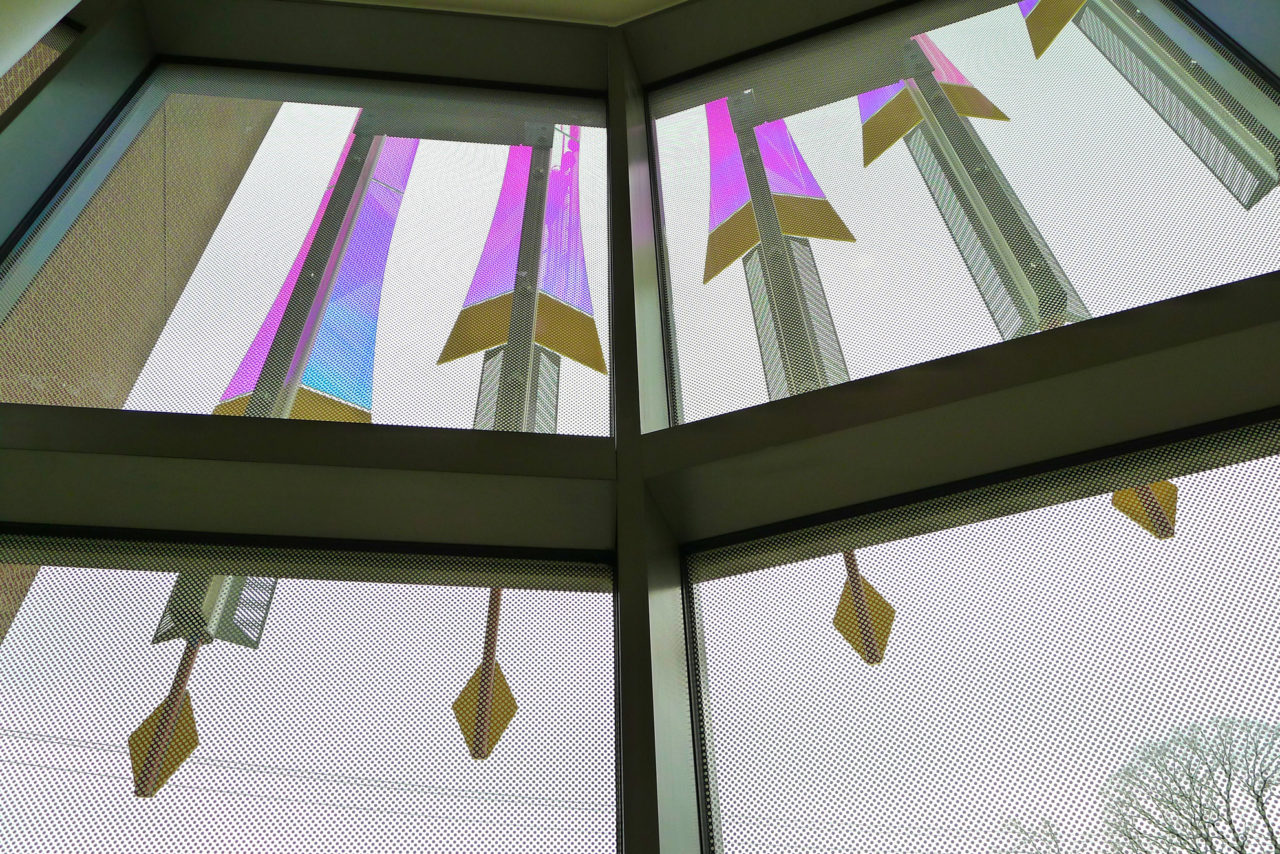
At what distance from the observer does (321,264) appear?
1596mm

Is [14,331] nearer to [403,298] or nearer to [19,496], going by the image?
[19,496]

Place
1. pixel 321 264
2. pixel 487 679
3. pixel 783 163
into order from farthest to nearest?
pixel 783 163, pixel 321 264, pixel 487 679

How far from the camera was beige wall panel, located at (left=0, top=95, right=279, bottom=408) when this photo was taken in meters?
1.43

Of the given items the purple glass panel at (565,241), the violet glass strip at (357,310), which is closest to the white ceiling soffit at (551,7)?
the purple glass panel at (565,241)

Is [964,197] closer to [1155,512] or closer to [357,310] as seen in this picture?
[1155,512]

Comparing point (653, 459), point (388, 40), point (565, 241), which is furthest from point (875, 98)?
point (388, 40)

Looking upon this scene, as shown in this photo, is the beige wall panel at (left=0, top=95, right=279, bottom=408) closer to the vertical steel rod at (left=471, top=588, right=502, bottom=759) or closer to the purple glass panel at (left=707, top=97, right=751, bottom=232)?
the vertical steel rod at (left=471, top=588, right=502, bottom=759)

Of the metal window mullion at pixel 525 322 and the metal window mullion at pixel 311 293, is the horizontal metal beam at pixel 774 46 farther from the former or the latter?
the metal window mullion at pixel 311 293

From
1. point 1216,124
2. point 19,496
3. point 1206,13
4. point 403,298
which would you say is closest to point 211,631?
point 19,496

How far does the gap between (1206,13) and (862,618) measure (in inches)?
51.4

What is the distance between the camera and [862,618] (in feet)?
3.78

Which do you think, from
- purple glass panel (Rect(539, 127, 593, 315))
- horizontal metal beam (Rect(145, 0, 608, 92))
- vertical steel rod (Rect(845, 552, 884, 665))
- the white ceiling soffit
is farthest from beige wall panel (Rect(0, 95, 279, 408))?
vertical steel rod (Rect(845, 552, 884, 665))

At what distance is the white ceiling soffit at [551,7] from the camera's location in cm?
196

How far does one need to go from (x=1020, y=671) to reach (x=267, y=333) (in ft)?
4.23
